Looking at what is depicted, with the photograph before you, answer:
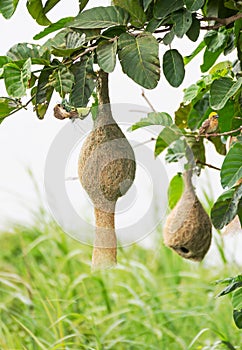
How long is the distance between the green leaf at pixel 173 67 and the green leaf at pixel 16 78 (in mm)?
195

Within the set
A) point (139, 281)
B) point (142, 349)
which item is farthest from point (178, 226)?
point (139, 281)

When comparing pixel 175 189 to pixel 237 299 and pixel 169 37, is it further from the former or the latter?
pixel 169 37

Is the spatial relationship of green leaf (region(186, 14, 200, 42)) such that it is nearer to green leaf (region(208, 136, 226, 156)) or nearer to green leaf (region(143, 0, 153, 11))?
green leaf (region(143, 0, 153, 11))

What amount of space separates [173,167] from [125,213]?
30cm

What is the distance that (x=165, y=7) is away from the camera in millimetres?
885

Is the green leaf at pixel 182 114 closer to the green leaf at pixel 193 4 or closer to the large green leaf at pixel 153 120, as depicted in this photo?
the large green leaf at pixel 153 120

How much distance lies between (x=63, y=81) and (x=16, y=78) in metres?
0.05

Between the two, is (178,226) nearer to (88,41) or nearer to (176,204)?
(176,204)

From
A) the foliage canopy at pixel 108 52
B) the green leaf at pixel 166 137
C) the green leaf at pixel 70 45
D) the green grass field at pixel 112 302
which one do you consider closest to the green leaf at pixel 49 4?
the foliage canopy at pixel 108 52

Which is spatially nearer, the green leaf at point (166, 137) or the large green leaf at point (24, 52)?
the large green leaf at point (24, 52)

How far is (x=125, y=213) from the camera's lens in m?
1.02

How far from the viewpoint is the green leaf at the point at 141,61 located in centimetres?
85

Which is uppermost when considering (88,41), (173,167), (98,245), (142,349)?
(88,41)

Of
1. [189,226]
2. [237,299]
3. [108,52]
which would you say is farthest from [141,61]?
[189,226]
